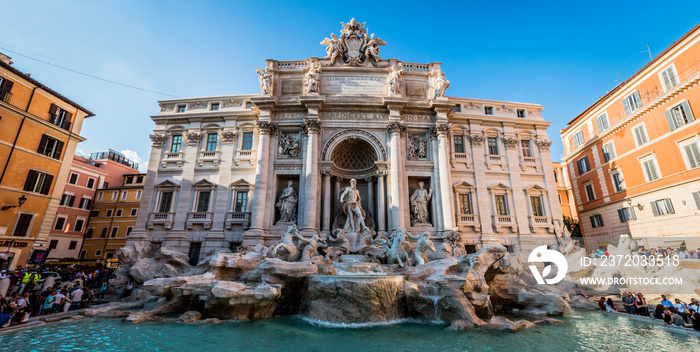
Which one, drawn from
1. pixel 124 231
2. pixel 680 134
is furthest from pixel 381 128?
pixel 124 231

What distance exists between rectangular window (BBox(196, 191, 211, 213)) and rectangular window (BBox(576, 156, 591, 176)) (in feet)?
99.9

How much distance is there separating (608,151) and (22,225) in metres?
41.2

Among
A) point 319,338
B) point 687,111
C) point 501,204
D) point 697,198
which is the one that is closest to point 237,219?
point 319,338

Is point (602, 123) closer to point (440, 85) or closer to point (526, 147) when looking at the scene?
Result: point (526, 147)

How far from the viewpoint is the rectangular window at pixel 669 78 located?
704 inches

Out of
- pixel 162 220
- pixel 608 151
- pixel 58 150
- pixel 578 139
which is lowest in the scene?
pixel 162 220

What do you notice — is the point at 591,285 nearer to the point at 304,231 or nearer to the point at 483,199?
the point at 483,199

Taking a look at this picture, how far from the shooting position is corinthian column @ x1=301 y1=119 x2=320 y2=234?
672 inches

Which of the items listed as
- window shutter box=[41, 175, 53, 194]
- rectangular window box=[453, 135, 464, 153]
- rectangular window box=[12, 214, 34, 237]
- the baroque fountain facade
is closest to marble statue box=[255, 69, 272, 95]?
the baroque fountain facade

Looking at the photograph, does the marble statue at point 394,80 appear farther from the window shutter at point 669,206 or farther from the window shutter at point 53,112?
the window shutter at point 53,112

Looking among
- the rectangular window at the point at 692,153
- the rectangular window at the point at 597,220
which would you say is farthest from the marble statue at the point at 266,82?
the rectangular window at the point at 597,220

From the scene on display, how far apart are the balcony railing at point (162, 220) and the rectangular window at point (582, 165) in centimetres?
3273

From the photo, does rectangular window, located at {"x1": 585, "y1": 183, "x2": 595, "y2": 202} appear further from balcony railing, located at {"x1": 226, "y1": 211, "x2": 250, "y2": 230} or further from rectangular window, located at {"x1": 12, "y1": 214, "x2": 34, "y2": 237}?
rectangular window, located at {"x1": 12, "y1": 214, "x2": 34, "y2": 237}

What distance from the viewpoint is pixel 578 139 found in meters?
26.6
